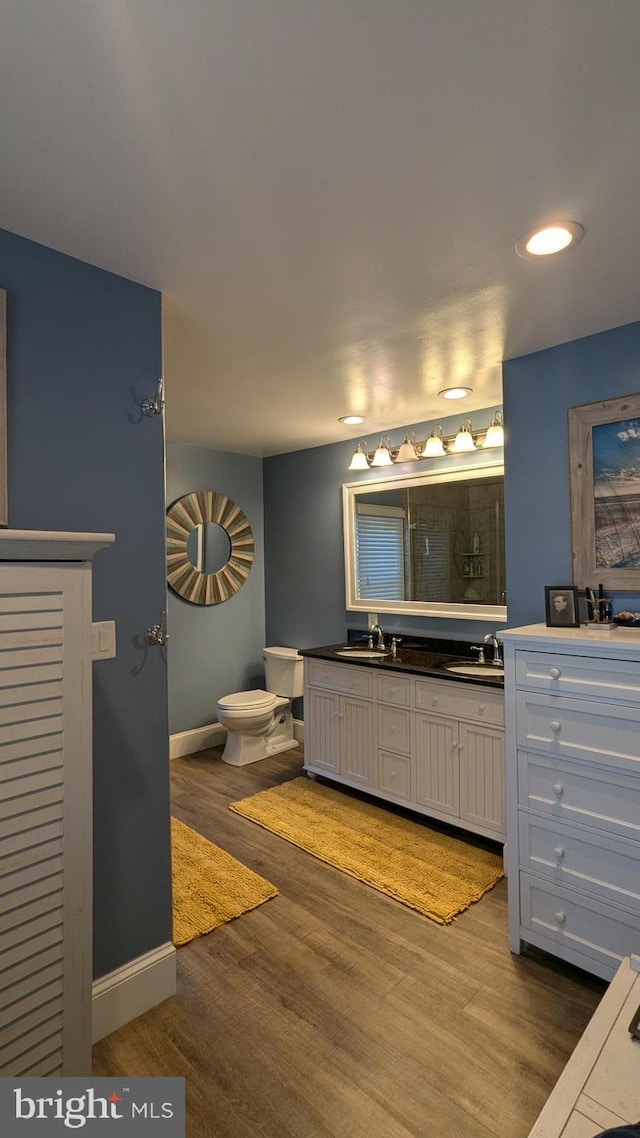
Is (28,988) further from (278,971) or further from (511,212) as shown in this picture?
(511,212)

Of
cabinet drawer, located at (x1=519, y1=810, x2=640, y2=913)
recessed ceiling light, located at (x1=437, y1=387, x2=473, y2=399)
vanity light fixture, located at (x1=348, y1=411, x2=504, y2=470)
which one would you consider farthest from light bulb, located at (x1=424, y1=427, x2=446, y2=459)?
cabinet drawer, located at (x1=519, y1=810, x2=640, y2=913)

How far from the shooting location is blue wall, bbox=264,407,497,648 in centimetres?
411

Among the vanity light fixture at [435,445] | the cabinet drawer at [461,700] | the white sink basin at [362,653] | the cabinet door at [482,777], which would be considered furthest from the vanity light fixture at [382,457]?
the cabinet door at [482,777]

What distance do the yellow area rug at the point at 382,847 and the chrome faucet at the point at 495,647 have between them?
3.20 feet

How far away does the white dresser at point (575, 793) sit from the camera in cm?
174

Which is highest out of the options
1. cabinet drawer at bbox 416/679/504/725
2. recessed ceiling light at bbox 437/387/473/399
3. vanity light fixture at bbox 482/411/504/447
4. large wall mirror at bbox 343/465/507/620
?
recessed ceiling light at bbox 437/387/473/399

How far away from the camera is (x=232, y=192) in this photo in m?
1.33

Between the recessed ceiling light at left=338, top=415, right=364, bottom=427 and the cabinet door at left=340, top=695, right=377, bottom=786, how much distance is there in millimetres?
1759

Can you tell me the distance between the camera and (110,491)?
1706 mm

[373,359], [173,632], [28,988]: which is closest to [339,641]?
[173,632]

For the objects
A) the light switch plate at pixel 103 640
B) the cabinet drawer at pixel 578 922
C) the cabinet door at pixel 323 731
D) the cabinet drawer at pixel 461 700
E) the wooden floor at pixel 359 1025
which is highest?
the light switch plate at pixel 103 640

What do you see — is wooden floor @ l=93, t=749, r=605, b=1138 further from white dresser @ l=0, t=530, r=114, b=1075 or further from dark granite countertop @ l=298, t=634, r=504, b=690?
dark granite countertop @ l=298, t=634, r=504, b=690

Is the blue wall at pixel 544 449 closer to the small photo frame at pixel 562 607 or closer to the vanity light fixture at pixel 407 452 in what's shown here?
the small photo frame at pixel 562 607

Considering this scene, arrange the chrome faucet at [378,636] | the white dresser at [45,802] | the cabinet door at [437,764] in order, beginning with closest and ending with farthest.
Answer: the white dresser at [45,802] → the cabinet door at [437,764] → the chrome faucet at [378,636]
